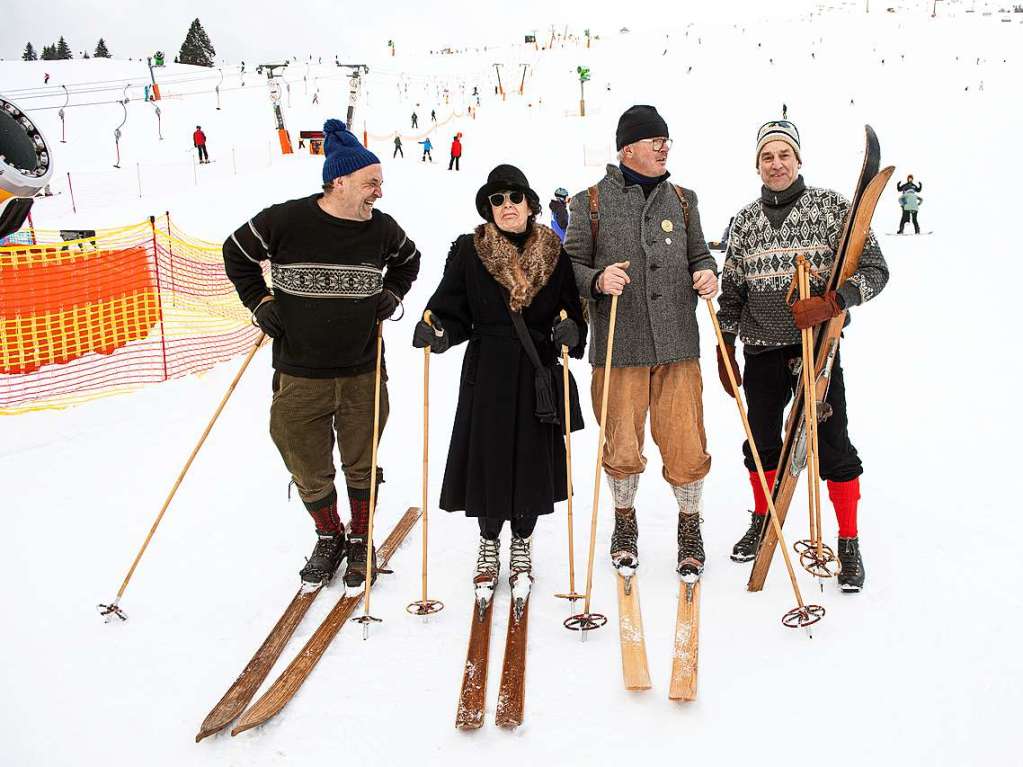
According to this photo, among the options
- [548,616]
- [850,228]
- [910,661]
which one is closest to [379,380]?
[548,616]

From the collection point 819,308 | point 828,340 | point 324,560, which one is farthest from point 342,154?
point 828,340

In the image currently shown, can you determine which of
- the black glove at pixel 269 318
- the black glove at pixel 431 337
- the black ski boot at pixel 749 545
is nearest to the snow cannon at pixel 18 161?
the black glove at pixel 269 318

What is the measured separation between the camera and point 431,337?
9.52 ft

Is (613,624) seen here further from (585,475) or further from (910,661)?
(585,475)

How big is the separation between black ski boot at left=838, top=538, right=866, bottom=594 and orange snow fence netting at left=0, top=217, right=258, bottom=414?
5187 millimetres

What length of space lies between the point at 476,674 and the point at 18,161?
2.11m

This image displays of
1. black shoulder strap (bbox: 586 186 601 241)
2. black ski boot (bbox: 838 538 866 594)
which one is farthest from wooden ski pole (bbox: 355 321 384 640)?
black ski boot (bbox: 838 538 866 594)

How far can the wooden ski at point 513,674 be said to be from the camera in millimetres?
2330

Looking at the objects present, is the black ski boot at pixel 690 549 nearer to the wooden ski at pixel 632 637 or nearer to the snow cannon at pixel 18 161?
the wooden ski at pixel 632 637

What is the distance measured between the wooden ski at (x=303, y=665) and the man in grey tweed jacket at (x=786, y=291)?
1914mm

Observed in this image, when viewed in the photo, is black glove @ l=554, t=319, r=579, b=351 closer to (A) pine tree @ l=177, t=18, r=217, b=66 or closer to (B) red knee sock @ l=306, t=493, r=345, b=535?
(B) red knee sock @ l=306, t=493, r=345, b=535

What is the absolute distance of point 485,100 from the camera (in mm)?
33938

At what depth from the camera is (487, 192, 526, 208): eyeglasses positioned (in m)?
2.80

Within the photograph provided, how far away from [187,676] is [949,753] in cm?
251
